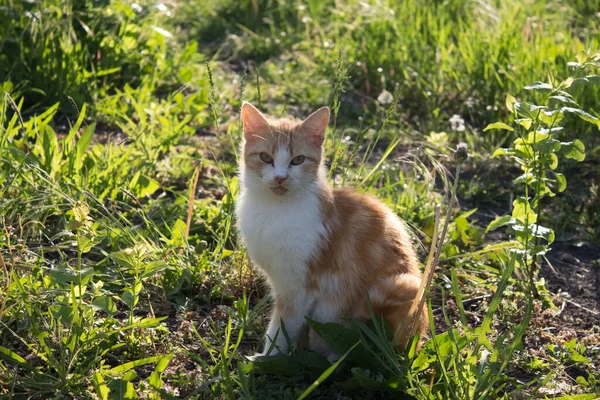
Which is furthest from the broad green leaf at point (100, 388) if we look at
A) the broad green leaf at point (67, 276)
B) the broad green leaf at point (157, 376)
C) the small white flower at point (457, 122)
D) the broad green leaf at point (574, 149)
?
the small white flower at point (457, 122)

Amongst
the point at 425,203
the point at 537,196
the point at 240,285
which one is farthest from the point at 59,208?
the point at 537,196

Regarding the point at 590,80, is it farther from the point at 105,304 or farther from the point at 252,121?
the point at 105,304

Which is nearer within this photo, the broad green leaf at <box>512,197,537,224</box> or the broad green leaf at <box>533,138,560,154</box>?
the broad green leaf at <box>533,138,560,154</box>

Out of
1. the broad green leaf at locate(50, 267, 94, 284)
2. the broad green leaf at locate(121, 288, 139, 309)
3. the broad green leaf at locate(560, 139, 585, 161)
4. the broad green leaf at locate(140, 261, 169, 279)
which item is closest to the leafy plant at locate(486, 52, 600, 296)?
the broad green leaf at locate(560, 139, 585, 161)

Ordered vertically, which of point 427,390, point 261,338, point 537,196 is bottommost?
point 261,338

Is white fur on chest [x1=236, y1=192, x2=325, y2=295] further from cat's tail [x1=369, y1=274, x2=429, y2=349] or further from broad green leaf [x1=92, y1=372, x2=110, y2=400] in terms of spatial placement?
broad green leaf [x1=92, y1=372, x2=110, y2=400]

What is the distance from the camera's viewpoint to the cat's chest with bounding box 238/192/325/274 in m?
2.71

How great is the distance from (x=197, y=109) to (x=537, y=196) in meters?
2.19

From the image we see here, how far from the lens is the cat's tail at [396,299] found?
8.68 ft

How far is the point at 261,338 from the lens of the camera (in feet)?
9.70

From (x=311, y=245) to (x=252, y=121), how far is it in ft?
1.75

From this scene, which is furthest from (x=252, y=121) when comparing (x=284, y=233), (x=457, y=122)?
(x=457, y=122)

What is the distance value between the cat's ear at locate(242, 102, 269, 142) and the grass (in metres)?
0.47

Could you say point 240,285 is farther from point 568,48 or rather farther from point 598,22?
point 598,22
